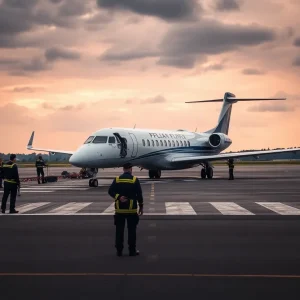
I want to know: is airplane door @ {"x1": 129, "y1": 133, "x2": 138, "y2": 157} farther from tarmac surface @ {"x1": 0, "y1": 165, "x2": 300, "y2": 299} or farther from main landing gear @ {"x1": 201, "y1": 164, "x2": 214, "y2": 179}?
A: tarmac surface @ {"x1": 0, "y1": 165, "x2": 300, "y2": 299}

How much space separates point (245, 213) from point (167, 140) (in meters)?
29.4

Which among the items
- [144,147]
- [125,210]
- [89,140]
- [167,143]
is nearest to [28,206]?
Result: [125,210]

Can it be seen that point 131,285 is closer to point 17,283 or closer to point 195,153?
point 17,283

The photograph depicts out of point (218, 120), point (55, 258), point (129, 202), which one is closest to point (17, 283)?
point (55, 258)

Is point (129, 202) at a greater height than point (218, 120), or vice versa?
point (218, 120)

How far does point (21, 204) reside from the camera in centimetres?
2306

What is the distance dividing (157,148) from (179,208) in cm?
2469

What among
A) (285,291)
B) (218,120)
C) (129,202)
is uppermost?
(218,120)

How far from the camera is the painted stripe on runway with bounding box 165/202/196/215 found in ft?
62.6

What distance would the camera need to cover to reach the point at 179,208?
2067cm

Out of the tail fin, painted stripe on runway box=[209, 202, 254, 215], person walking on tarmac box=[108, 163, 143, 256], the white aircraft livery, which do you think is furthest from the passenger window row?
person walking on tarmac box=[108, 163, 143, 256]

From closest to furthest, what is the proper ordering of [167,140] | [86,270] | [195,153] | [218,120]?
[86,270]
[167,140]
[195,153]
[218,120]

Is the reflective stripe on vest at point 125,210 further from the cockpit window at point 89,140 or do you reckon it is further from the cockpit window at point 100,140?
the cockpit window at point 89,140

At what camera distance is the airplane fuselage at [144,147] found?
1442 inches
